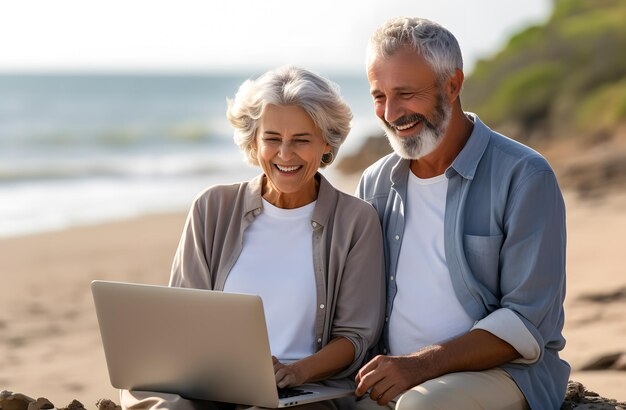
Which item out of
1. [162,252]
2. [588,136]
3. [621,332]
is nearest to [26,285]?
[162,252]

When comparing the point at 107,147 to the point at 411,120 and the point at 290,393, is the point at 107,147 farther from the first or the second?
the point at 290,393

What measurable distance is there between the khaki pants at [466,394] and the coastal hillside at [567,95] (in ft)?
23.1

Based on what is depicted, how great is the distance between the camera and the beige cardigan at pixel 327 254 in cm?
335

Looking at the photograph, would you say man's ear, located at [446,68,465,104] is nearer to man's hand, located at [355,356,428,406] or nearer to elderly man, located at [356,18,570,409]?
elderly man, located at [356,18,570,409]

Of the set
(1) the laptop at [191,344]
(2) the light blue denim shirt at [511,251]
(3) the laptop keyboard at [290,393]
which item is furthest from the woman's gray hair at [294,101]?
(3) the laptop keyboard at [290,393]

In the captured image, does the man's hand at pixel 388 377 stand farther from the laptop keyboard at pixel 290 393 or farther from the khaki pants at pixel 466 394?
the laptop keyboard at pixel 290 393

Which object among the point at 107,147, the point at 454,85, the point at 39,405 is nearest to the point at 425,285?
the point at 454,85

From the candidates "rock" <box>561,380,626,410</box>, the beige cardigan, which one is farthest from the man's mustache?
"rock" <box>561,380,626,410</box>

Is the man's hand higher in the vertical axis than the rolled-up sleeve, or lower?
lower

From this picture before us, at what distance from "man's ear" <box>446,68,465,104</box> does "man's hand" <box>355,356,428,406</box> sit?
885 mm

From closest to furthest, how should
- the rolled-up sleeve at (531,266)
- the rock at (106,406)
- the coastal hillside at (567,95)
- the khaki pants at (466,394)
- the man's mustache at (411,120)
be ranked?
the khaki pants at (466,394)
the rolled-up sleeve at (531,266)
the man's mustache at (411,120)
the rock at (106,406)
the coastal hillside at (567,95)

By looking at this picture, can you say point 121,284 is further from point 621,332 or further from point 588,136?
point 588,136

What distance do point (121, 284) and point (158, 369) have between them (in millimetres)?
294

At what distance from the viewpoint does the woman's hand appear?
3141 mm
